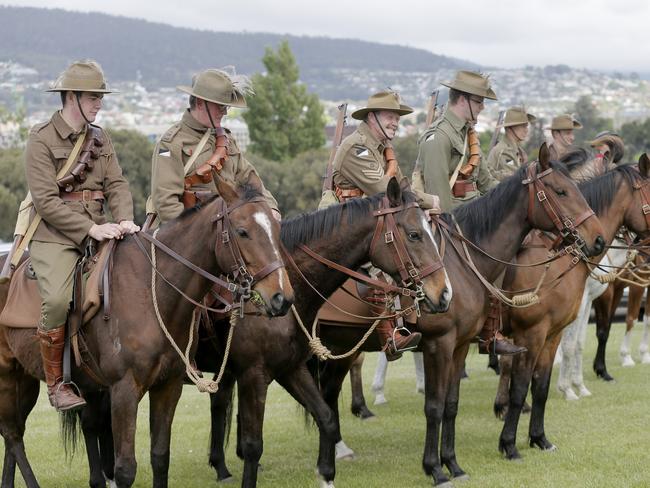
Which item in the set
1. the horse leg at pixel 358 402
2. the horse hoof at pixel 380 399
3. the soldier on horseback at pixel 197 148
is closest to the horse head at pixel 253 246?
the soldier on horseback at pixel 197 148

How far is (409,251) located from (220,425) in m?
2.97

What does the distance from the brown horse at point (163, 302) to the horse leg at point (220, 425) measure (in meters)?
1.98

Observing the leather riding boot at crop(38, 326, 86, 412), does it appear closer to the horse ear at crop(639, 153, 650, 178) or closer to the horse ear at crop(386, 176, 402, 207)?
the horse ear at crop(386, 176, 402, 207)

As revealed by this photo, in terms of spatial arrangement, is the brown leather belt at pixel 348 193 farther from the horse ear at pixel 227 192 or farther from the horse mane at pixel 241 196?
the horse ear at pixel 227 192

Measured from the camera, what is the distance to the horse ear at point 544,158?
9.55 meters

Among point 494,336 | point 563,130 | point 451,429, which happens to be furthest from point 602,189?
point 563,130

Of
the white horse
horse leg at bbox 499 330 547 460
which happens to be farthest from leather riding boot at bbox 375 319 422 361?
the white horse

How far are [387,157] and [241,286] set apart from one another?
3.56m

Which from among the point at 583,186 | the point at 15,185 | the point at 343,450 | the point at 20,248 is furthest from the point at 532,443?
the point at 15,185

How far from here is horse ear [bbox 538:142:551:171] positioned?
955 centimetres

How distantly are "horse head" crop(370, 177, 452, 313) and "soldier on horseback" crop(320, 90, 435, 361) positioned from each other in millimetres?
1041

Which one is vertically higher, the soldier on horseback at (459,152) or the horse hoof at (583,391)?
the soldier on horseback at (459,152)

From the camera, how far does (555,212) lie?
9.59 metres

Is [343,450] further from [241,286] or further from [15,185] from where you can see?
[15,185]
